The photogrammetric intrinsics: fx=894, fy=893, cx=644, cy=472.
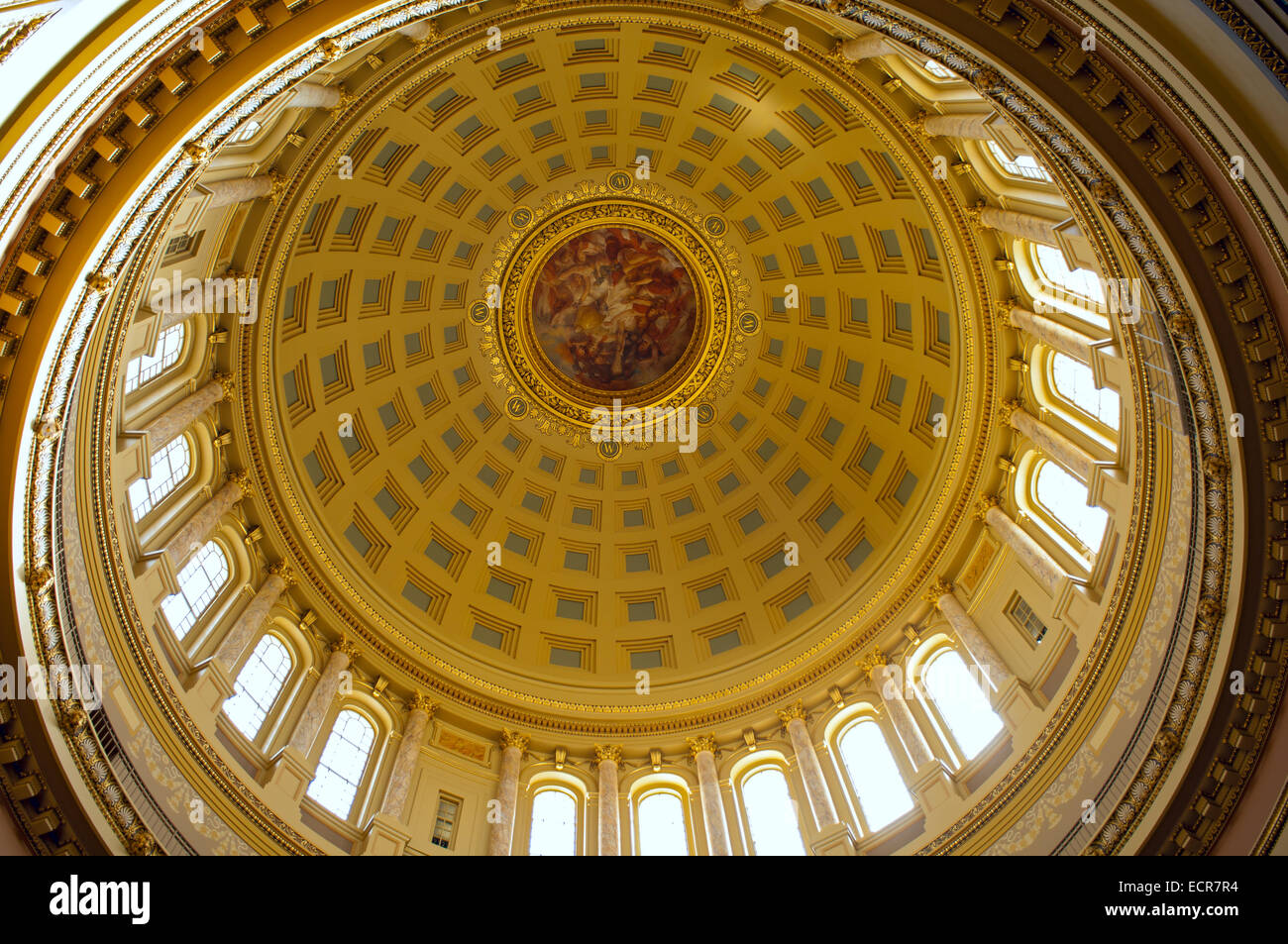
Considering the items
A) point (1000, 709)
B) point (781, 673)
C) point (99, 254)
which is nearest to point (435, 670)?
point (781, 673)

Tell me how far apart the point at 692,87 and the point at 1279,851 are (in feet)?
86.7

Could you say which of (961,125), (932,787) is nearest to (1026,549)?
(932,787)

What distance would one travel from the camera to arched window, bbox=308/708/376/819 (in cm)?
2319

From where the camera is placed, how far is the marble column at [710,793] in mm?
Answer: 25172

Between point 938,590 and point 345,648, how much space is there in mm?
18404

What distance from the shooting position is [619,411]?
37969 mm

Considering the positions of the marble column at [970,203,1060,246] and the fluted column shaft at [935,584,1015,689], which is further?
the fluted column shaft at [935,584,1015,689]

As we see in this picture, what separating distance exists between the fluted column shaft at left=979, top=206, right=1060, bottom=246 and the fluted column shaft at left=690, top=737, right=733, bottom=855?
1763cm

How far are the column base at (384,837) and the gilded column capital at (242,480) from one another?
1005 cm

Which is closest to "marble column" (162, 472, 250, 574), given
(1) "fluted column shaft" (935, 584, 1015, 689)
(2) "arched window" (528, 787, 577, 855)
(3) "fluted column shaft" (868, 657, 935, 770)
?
(2) "arched window" (528, 787, 577, 855)

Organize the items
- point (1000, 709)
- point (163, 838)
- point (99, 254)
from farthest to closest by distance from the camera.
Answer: point (1000, 709) < point (163, 838) < point (99, 254)

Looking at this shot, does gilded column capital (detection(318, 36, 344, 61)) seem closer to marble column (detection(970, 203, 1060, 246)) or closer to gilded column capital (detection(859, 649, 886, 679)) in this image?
marble column (detection(970, 203, 1060, 246))

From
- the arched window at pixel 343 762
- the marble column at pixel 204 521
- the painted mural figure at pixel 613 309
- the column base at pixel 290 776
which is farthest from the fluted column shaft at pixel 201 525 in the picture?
the painted mural figure at pixel 613 309

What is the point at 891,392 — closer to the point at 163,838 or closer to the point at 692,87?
the point at 692,87
